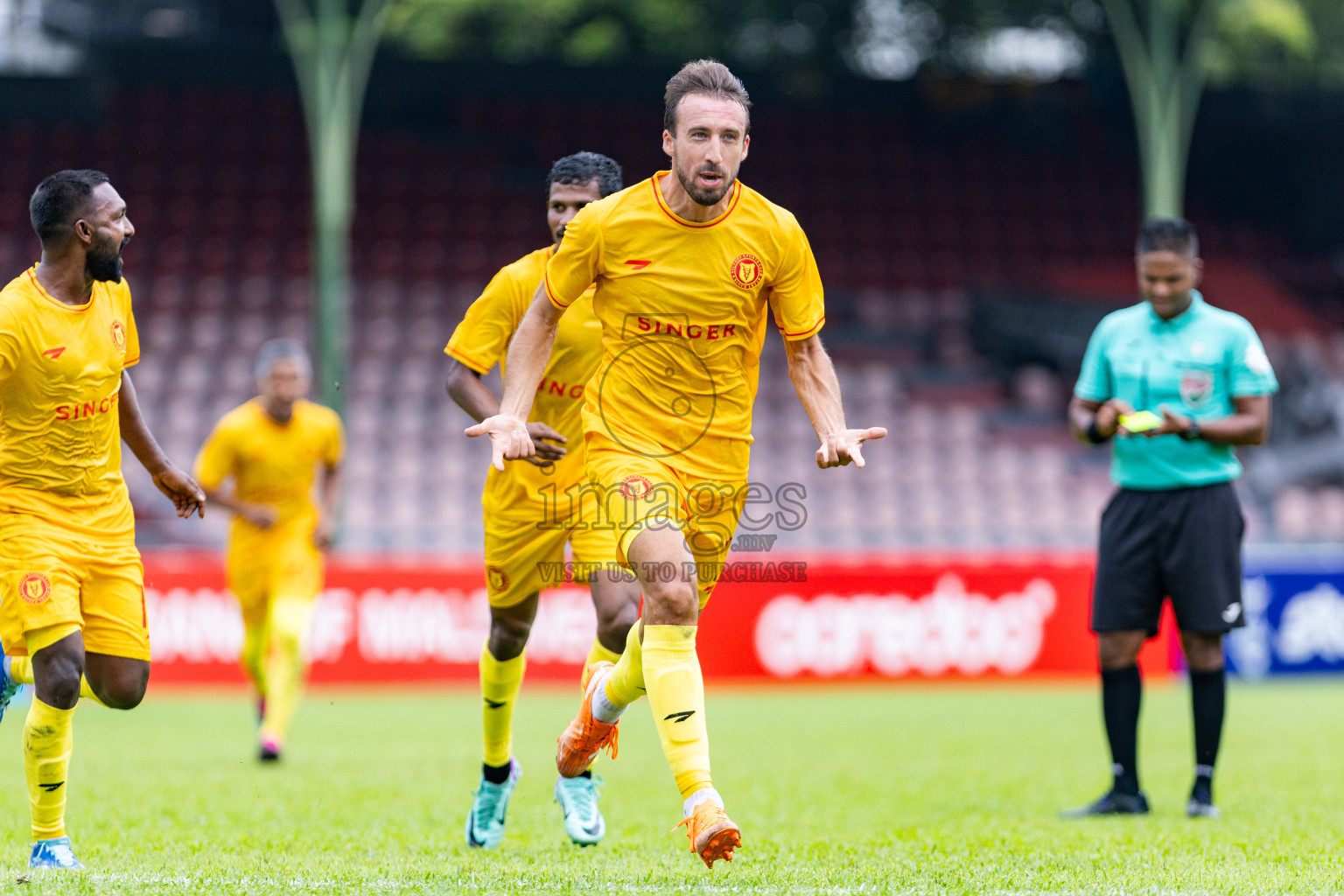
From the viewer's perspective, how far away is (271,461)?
1050cm

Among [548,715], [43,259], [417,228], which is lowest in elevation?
[548,715]

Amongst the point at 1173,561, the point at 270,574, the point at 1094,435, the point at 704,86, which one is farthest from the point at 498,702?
the point at 270,574

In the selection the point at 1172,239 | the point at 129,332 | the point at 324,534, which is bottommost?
the point at 324,534

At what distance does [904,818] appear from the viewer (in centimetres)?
710

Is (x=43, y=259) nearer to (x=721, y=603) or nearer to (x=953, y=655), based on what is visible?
(x=721, y=603)

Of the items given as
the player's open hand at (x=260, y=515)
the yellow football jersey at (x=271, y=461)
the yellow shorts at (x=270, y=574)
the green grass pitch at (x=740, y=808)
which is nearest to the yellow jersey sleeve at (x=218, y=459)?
the yellow football jersey at (x=271, y=461)

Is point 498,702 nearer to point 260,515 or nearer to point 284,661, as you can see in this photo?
point 284,661

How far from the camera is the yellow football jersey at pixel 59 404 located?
5.73 metres

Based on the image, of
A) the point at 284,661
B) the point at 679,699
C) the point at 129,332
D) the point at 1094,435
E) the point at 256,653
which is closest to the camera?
the point at 679,699

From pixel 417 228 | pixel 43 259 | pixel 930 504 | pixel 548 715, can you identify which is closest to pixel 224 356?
pixel 417 228

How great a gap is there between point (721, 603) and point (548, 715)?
2443 millimetres

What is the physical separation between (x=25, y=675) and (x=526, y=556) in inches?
Answer: 78.8

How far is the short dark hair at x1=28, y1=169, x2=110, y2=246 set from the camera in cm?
579

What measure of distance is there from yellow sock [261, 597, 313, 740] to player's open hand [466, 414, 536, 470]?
16.3 feet
